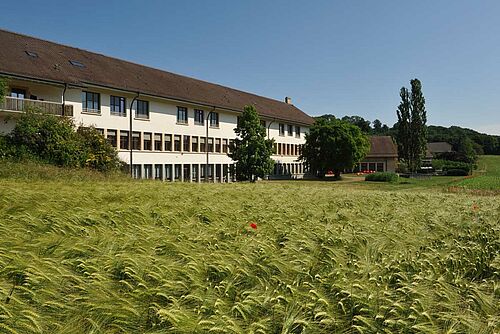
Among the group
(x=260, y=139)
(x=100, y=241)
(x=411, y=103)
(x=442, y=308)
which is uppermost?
(x=411, y=103)

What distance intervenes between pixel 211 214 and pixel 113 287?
3.67m

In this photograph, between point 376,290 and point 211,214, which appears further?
point 211,214

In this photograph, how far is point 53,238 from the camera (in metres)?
4.62

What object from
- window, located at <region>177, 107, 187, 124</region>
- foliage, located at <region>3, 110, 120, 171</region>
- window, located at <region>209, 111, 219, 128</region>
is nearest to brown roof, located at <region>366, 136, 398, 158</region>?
window, located at <region>209, 111, 219, 128</region>

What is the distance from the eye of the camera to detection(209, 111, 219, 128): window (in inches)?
1892

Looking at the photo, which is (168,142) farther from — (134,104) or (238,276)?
(238,276)

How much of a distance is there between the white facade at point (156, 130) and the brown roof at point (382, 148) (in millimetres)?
37186

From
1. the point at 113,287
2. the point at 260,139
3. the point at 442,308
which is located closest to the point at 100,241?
the point at 113,287

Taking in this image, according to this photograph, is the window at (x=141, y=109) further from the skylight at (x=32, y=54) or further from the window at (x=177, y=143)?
the skylight at (x=32, y=54)

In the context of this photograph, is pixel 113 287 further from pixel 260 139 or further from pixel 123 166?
pixel 260 139

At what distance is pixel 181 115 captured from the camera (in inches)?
1740

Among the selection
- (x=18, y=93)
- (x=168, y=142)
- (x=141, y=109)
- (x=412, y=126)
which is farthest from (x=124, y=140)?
(x=412, y=126)

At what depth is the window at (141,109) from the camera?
127 feet

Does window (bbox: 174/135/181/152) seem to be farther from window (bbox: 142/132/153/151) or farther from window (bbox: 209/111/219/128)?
window (bbox: 209/111/219/128)
